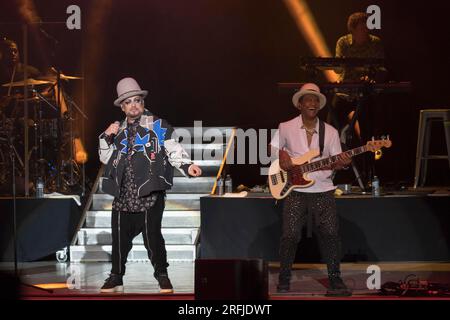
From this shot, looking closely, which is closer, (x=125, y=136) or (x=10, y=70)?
(x=125, y=136)

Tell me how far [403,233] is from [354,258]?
0.62 m

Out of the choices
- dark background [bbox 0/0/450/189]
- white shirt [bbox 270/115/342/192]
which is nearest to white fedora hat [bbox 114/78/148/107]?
white shirt [bbox 270/115/342/192]

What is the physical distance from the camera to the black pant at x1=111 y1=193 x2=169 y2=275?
866cm

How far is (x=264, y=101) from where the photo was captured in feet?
46.5

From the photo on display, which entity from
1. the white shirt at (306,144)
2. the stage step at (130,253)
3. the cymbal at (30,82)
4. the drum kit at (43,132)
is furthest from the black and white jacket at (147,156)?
the cymbal at (30,82)

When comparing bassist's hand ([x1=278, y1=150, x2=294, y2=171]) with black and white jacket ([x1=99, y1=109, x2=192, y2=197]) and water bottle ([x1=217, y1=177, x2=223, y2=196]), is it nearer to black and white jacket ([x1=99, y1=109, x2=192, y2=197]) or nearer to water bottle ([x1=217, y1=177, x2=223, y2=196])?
black and white jacket ([x1=99, y1=109, x2=192, y2=197])

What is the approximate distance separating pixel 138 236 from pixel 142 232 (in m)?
3.05

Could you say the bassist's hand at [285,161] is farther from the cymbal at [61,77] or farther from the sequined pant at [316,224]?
the cymbal at [61,77]

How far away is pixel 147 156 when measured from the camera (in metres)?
8.68

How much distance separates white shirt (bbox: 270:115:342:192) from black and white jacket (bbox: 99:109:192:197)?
0.91 m

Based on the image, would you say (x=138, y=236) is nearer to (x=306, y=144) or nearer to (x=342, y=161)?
(x=306, y=144)

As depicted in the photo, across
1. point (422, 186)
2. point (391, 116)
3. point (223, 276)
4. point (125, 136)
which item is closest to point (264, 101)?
point (391, 116)

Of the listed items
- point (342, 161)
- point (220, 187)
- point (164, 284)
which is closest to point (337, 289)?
point (342, 161)

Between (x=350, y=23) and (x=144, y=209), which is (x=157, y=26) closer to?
(x=350, y=23)
